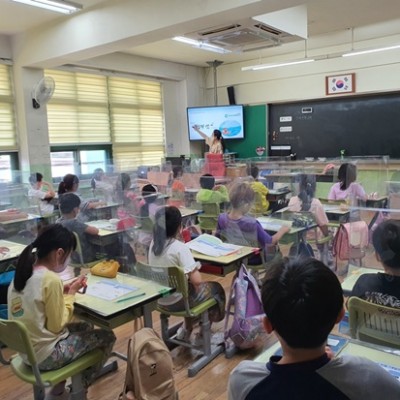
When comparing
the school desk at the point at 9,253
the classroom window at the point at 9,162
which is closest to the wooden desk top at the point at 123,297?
the school desk at the point at 9,253

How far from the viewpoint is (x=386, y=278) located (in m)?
1.80

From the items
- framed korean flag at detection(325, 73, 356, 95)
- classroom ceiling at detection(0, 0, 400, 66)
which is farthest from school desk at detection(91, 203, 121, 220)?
framed korean flag at detection(325, 73, 356, 95)

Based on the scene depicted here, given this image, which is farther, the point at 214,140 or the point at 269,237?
the point at 214,140

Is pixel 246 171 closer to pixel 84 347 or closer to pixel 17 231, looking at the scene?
pixel 17 231

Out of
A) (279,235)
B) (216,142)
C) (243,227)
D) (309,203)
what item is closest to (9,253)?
(243,227)

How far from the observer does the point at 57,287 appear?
1895 millimetres

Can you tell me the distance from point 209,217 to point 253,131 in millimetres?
5162

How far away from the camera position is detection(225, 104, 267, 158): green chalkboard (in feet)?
32.0

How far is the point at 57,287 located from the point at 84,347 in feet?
1.23

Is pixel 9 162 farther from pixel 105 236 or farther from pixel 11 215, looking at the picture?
pixel 105 236

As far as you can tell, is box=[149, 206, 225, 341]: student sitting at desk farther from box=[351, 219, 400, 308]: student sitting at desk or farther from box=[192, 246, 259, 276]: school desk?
box=[351, 219, 400, 308]: student sitting at desk

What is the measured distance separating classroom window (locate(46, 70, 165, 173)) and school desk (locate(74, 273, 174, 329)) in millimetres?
5544

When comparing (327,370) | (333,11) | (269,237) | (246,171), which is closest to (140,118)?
(246,171)

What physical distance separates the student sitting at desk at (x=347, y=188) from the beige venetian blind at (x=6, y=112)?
17.5ft
